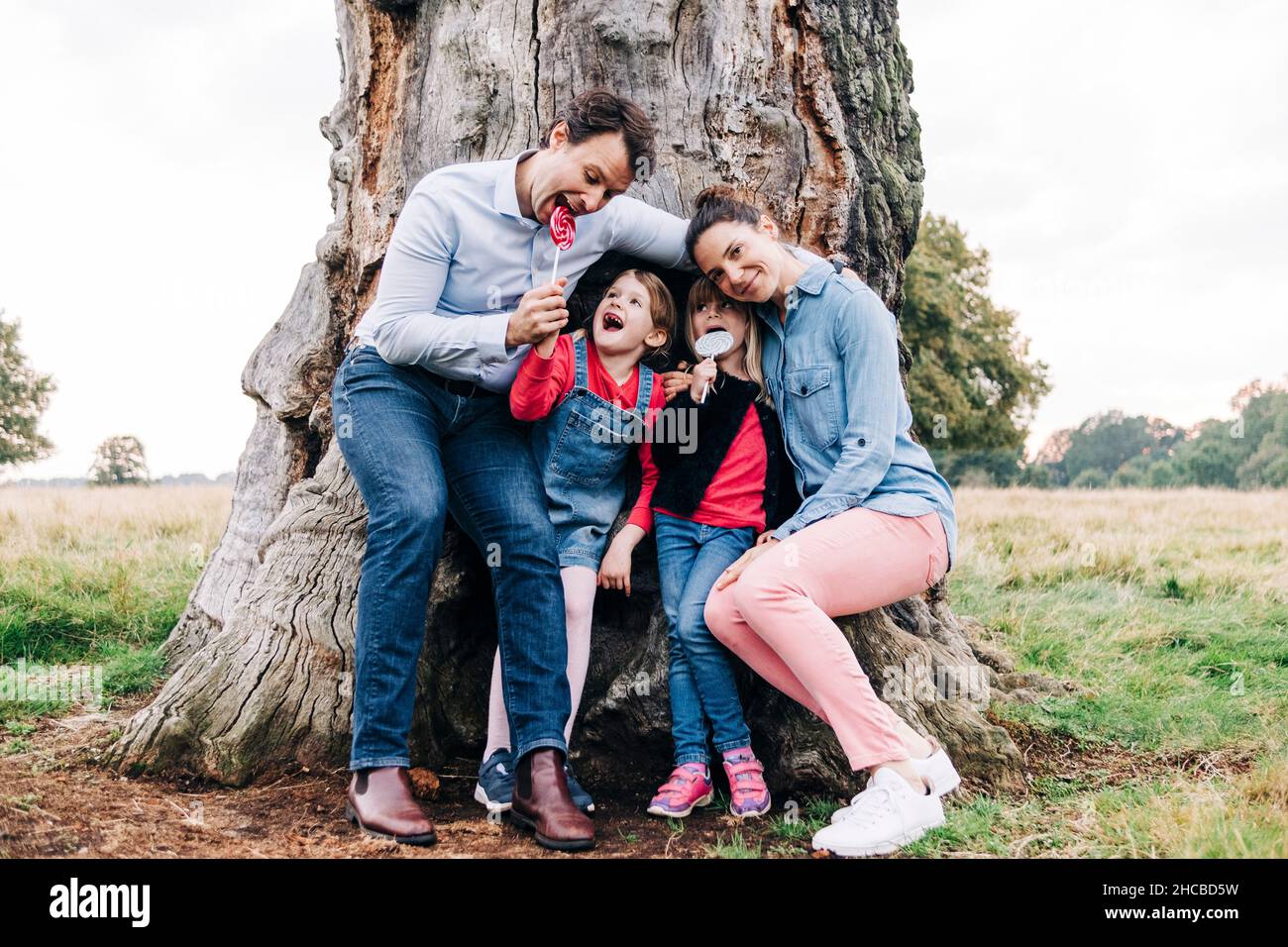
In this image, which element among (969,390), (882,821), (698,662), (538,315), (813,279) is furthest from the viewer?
(969,390)

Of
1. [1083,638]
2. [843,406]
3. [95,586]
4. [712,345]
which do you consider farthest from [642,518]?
[95,586]

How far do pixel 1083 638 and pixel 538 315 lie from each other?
4.35 m

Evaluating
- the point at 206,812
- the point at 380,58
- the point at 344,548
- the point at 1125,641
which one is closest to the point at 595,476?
the point at 344,548

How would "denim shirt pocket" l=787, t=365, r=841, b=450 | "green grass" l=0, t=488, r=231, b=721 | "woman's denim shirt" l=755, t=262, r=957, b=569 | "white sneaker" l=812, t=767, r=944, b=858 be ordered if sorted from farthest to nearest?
"green grass" l=0, t=488, r=231, b=721 → "denim shirt pocket" l=787, t=365, r=841, b=450 → "woman's denim shirt" l=755, t=262, r=957, b=569 → "white sneaker" l=812, t=767, r=944, b=858

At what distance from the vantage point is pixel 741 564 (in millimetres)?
3711

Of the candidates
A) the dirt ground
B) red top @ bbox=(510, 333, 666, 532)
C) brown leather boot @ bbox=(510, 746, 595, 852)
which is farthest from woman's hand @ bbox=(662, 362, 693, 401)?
the dirt ground

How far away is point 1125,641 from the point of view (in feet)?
20.4

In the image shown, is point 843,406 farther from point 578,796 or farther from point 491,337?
point 578,796

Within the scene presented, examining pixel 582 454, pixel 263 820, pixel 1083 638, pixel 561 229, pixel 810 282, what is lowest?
pixel 263 820

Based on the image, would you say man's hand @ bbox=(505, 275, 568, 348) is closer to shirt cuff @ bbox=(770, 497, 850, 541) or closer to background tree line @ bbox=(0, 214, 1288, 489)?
shirt cuff @ bbox=(770, 497, 850, 541)

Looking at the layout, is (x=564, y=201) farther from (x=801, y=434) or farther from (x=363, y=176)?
(x=363, y=176)

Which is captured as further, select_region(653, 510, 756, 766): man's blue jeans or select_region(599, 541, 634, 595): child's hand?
select_region(599, 541, 634, 595): child's hand

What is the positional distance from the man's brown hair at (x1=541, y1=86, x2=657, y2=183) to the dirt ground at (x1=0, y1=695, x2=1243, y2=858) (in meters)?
2.29

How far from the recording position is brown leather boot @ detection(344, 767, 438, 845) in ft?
11.0
